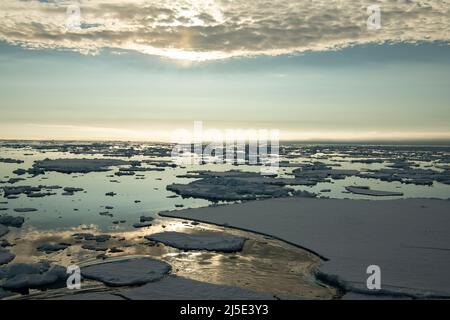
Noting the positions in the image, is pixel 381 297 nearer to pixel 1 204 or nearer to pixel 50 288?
pixel 50 288

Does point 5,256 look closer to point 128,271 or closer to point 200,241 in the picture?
point 128,271

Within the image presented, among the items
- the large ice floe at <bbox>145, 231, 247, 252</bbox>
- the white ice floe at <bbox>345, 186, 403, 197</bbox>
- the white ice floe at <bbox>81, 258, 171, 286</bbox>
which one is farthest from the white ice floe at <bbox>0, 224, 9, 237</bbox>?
the white ice floe at <bbox>345, 186, 403, 197</bbox>

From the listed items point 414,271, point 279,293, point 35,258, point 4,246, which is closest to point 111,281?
point 35,258

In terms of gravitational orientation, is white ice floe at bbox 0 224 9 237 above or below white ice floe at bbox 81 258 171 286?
above

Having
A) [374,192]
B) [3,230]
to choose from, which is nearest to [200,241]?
[3,230]

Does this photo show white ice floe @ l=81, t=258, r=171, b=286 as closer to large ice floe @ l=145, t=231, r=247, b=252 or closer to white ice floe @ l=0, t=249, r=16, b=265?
large ice floe @ l=145, t=231, r=247, b=252
